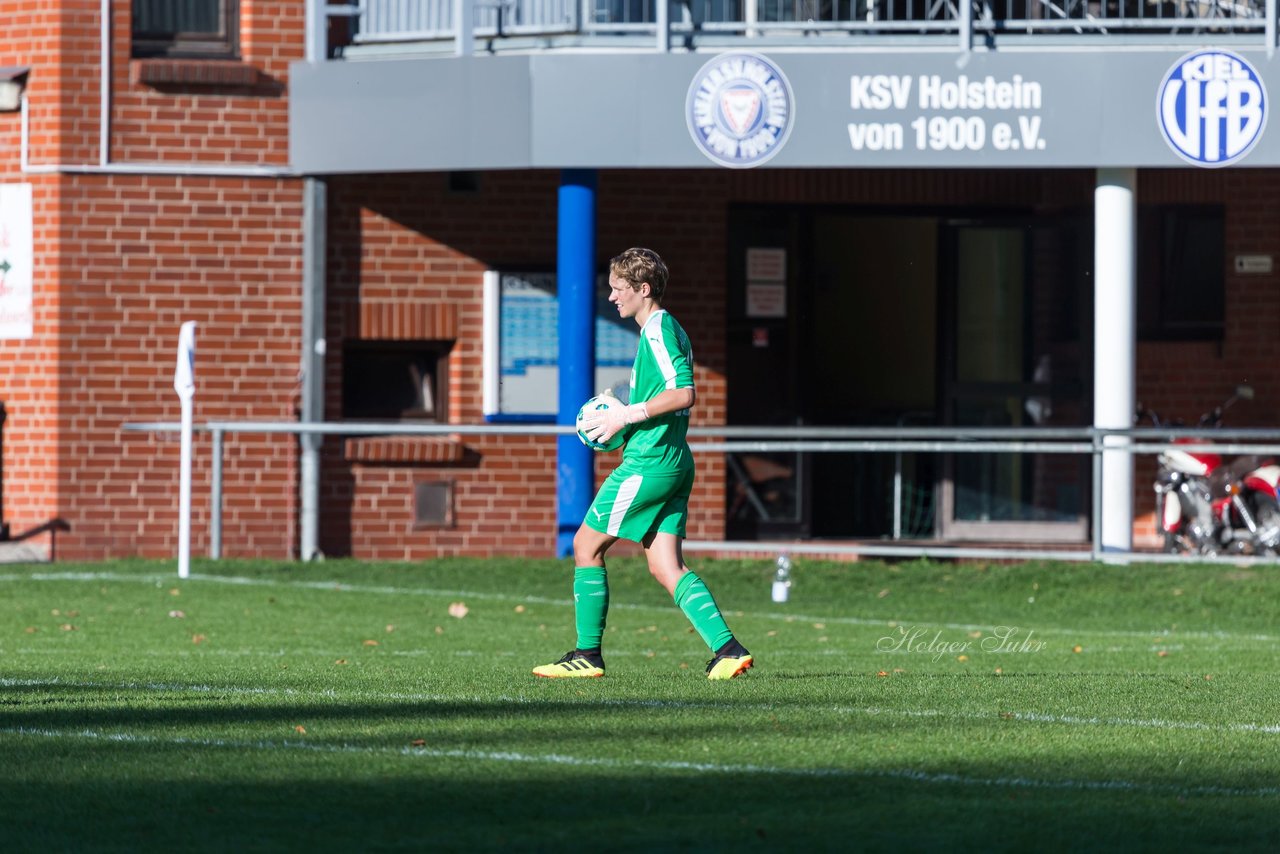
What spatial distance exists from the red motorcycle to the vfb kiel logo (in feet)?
6.91

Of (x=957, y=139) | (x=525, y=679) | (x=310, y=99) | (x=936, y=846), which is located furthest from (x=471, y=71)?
(x=936, y=846)

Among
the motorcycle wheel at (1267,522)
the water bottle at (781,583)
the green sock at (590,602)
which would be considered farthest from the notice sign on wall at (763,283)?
the green sock at (590,602)

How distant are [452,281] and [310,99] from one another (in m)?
1.87

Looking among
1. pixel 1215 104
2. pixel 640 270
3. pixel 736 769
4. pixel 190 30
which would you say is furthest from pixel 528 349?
pixel 736 769

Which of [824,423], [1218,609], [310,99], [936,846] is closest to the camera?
[936,846]

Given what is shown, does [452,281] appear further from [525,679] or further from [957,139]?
[525,679]

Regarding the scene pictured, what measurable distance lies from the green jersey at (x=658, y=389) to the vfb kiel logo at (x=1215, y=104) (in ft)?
25.1

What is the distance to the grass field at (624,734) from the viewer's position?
5102 millimetres

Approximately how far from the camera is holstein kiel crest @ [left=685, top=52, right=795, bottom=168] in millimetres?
14641

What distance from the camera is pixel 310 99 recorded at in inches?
611

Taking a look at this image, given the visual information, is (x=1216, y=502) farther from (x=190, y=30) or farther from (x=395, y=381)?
(x=190, y=30)

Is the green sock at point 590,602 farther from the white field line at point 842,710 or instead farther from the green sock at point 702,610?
the white field line at point 842,710

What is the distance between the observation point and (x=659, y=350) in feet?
26.0

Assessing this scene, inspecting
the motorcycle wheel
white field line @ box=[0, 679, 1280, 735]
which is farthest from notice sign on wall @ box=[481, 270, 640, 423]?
white field line @ box=[0, 679, 1280, 735]
